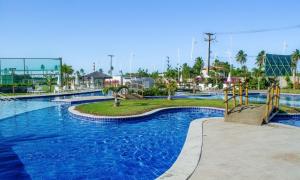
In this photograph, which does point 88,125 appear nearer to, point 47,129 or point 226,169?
point 47,129

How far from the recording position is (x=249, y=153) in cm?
752

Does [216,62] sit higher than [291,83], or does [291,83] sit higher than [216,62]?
[216,62]

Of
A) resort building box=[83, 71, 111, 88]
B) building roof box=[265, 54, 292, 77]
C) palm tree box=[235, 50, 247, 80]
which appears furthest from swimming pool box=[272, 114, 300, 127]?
palm tree box=[235, 50, 247, 80]

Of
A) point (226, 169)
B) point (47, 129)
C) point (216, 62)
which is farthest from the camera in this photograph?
point (216, 62)

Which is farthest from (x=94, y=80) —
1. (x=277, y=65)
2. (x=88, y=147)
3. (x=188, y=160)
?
(x=188, y=160)

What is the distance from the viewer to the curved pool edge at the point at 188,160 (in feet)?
19.8

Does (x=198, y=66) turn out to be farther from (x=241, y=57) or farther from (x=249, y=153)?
(x=249, y=153)

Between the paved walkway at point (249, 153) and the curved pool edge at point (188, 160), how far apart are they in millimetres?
124

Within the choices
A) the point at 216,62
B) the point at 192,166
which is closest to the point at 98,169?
the point at 192,166

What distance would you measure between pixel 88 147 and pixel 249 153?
4.79 metres

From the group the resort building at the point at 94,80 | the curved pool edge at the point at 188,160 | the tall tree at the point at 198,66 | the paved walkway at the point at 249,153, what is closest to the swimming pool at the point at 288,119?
the paved walkway at the point at 249,153

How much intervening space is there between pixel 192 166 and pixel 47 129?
25.9ft

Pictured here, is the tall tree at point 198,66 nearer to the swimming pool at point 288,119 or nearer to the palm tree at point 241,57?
the palm tree at point 241,57

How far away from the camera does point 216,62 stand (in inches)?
2876
